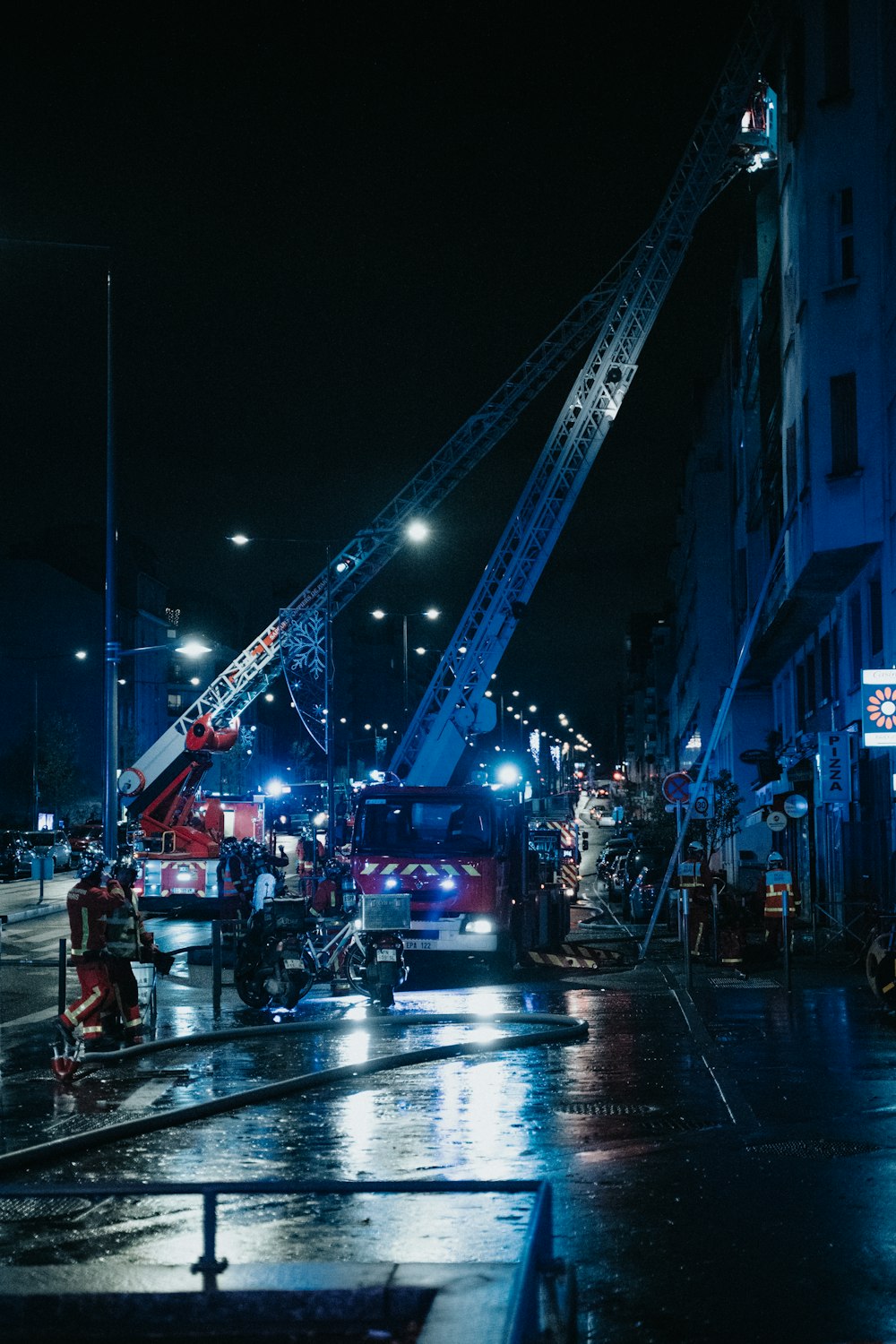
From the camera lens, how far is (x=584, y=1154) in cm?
901

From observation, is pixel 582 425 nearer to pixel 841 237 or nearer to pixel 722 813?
pixel 841 237

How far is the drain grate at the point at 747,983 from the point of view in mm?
19469

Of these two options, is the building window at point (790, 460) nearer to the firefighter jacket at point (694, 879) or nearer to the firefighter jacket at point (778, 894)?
the firefighter jacket at point (778, 894)

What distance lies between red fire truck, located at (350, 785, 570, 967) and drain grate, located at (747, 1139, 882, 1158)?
1122 centimetres

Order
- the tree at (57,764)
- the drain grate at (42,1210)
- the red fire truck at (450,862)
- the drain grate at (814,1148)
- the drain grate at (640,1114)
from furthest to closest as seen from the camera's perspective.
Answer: the tree at (57,764), the red fire truck at (450,862), the drain grate at (640,1114), the drain grate at (814,1148), the drain grate at (42,1210)

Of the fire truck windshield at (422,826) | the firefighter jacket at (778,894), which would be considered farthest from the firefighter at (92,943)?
the firefighter jacket at (778,894)

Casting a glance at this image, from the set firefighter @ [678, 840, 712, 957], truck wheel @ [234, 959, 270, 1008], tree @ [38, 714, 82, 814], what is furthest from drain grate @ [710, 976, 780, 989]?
tree @ [38, 714, 82, 814]

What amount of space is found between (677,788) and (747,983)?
5.99 metres

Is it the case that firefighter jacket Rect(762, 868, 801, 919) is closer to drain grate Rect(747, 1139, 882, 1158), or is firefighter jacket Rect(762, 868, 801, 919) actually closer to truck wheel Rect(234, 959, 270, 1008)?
truck wheel Rect(234, 959, 270, 1008)

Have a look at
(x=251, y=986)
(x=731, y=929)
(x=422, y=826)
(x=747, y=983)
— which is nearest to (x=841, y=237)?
(x=731, y=929)

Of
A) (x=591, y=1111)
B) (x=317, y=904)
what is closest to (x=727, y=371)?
(x=317, y=904)

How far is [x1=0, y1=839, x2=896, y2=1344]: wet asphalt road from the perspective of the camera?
6406mm

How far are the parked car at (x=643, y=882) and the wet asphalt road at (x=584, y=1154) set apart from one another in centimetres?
1954

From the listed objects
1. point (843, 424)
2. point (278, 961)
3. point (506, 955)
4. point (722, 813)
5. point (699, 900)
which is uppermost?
point (843, 424)
